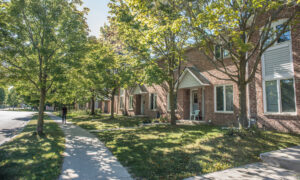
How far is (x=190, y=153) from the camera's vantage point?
6.04 m

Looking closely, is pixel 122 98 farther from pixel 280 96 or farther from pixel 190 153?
pixel 190 153

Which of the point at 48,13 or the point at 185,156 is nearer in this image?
the point at 185,156

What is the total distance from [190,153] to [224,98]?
733 cm

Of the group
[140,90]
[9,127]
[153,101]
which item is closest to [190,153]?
[153,101]

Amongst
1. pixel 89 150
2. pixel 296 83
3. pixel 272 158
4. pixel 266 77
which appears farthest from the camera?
pixel 266 77

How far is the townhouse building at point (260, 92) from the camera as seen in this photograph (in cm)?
877

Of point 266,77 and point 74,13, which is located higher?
point 74,13

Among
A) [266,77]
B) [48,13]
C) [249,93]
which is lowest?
[249,93]

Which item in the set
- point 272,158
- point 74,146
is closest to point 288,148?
point 272,158

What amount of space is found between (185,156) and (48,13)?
9.79 m

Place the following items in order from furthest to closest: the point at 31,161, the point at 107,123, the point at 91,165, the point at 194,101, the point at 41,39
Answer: the point at 107,123 → the point at 194,101 → the point at 41,39 → the point at 31,161 → the point at 91,165

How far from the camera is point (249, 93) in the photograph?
1059 cm

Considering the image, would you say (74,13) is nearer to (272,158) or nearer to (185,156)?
(185,156)

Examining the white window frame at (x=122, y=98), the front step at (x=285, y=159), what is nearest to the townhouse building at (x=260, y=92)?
the front step at (x=285, y=159)
